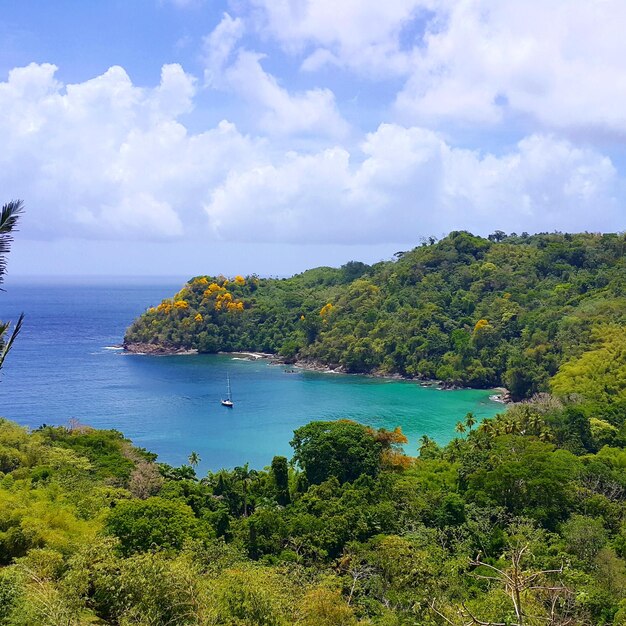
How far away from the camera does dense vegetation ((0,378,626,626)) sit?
11.4 metres

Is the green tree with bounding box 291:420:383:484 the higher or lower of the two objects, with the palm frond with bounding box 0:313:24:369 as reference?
lower

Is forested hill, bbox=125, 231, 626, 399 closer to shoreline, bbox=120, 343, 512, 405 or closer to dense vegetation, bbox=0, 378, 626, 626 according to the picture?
shoreline, bbox=120, 343, 512, 405

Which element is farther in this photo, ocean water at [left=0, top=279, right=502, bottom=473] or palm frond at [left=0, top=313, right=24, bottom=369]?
ocean water at [left=0, top=279, right=502, bottom=473]

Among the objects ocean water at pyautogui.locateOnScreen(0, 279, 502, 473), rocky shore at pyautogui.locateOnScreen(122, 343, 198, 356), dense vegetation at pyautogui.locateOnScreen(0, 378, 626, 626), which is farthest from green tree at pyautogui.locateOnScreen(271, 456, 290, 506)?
rocky shore at pyautogui.locateOnScreen(122, 343, 198, 356)

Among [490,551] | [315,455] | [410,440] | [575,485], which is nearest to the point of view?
[490,551]

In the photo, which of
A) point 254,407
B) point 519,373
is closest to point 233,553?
point 254,407

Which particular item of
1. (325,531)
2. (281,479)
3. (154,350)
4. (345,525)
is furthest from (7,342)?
(154,350)

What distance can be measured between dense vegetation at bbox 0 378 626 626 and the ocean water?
9.64 meters

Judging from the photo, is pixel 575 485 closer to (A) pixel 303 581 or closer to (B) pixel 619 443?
(B) pixel 619 443

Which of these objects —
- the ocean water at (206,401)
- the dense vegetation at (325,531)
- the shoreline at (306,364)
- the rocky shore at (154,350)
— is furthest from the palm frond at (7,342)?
the rocky shore at (154,350)

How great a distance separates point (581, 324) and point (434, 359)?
15234 mm

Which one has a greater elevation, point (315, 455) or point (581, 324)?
point (581, 324)

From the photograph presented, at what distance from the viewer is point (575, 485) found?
22984 millimetres

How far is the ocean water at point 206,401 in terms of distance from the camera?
40.7 metres
